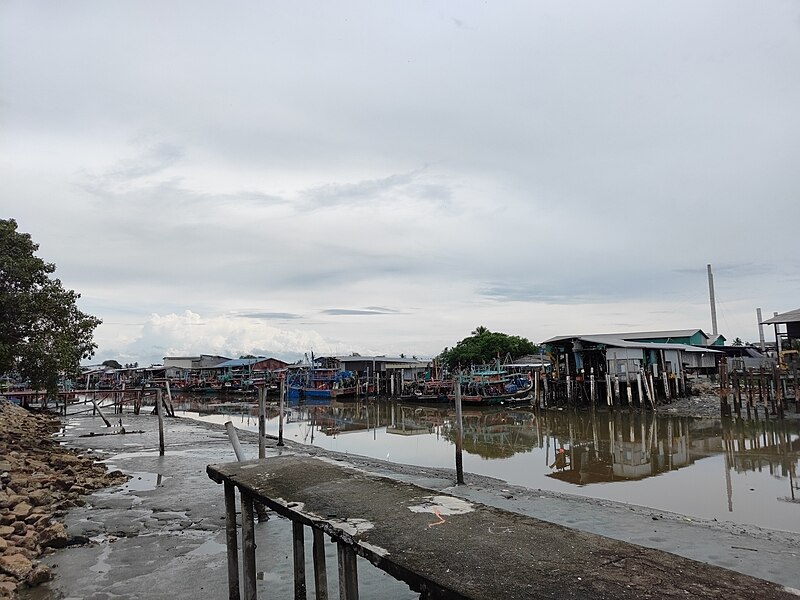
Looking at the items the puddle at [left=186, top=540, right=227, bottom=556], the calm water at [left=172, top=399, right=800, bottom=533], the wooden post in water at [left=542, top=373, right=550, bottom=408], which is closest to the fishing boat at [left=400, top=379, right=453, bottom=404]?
the calm water at [left=172, top=399, right=800, bottom=533]

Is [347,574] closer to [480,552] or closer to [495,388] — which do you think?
[480,552]

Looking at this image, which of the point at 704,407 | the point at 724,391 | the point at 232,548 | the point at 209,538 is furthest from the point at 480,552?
the point at 704,407

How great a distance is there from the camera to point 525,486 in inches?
548

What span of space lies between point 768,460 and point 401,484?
1575 cm

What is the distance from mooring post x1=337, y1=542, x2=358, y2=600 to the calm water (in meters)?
9.77

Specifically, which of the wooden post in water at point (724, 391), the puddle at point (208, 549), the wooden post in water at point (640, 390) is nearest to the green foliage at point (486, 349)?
the wooden post in water at point (640, 390)

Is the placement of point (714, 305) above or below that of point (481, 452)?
above

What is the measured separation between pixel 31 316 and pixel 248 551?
1366cm

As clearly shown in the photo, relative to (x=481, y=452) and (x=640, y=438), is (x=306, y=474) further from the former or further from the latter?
(x=640, y=438)

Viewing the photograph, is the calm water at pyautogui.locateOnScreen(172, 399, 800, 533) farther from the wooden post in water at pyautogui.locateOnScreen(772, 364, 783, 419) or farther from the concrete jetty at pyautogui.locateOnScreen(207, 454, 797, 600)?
the concrete jetty at pyautogui.locateOnScreen(207, 454, 797, 600)

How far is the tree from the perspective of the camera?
15.6 meters

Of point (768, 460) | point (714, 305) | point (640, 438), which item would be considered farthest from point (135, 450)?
point (714, 305)

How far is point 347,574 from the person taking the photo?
154 inches

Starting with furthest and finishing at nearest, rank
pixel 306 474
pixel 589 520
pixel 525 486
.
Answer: pixel 525 486, pixel 589 520, pixel 306 474
